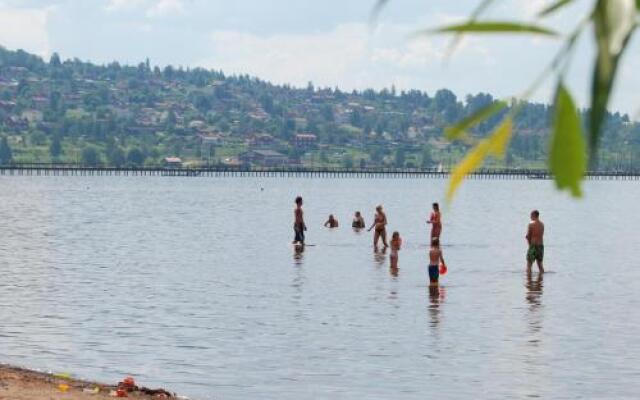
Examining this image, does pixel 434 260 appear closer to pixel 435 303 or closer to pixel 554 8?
pixel 435 303

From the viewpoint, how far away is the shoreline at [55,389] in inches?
597

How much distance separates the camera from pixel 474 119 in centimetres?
159

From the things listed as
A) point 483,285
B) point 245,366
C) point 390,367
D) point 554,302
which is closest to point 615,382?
point 390,367

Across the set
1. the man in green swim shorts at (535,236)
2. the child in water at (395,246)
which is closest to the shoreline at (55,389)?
the man in green swim shorts at (535,236)

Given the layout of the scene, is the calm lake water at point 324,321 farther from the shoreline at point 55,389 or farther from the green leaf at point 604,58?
the shoreline at point 55,389

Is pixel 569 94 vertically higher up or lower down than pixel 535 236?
higher up

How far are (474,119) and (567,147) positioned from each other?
0.11 metres

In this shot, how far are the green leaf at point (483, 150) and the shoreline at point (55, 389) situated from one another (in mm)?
13589

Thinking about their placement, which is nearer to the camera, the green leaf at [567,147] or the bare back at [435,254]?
the green leaf at [567,147]

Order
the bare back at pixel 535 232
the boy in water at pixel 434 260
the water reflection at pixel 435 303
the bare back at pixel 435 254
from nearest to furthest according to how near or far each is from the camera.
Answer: the water reflection at pixel 435 303
the boy in water at pixel 434 260
the bare back at pixel 435 254
the bare back at pixel 535 232

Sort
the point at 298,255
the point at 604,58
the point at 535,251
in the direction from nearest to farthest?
1. the point at 604,58
2. the point at 535,251
3. the point at 298,255

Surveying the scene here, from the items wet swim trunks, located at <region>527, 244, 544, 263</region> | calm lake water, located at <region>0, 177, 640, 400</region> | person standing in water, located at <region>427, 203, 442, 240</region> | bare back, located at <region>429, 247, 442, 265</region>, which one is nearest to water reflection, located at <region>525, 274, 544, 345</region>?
calm lake water, located at <region>0, 177, 640, 400</region>

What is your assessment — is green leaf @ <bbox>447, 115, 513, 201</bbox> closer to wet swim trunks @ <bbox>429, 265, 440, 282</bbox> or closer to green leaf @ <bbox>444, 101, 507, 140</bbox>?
green leaf @ <bbox>444, 101, 507, 140</bbox>

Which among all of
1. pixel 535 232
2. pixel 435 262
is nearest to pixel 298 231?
pixel 535 232
